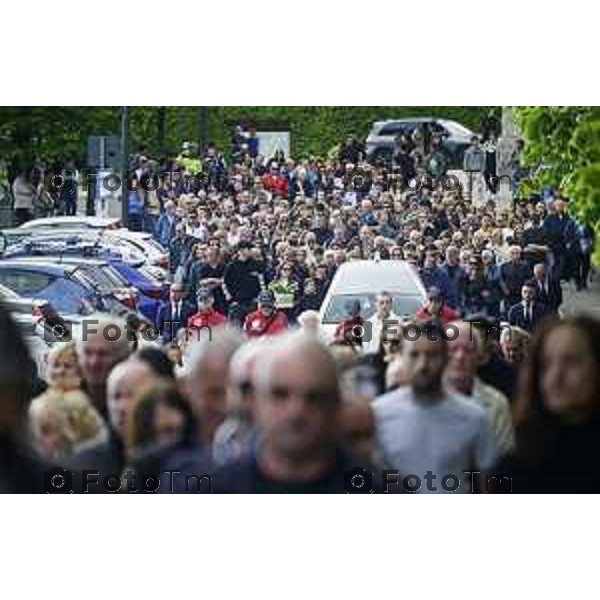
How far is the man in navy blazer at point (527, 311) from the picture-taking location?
11.9 metres

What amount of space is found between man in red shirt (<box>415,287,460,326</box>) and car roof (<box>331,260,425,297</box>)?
44 mm

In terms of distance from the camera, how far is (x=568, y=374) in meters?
11.7

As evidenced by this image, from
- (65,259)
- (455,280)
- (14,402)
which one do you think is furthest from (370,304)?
(14,402)

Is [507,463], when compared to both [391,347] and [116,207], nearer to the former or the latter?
[391,347]

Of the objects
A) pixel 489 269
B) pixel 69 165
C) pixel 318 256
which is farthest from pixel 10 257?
pixel 489 269

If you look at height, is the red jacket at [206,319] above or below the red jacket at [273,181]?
below

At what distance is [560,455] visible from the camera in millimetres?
11867

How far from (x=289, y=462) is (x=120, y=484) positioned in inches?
31.7

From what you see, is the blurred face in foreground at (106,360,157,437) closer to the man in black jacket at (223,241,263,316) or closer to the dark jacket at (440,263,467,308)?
the man in black jacket at (223,241,263,316)

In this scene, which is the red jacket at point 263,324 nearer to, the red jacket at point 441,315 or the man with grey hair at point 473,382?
the red jacket at point 441,315

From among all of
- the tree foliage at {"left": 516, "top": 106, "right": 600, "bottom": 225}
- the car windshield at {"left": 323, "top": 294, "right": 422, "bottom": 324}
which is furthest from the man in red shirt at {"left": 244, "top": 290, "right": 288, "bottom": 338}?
the tree foliage at {"left": 516, "top": 106, "right": 600, "bottom": 225}

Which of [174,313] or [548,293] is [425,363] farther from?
[174,313]

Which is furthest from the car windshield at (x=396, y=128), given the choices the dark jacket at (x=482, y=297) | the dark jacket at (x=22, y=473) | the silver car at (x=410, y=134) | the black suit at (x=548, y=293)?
the dark jacket at (x=22, y=473)
